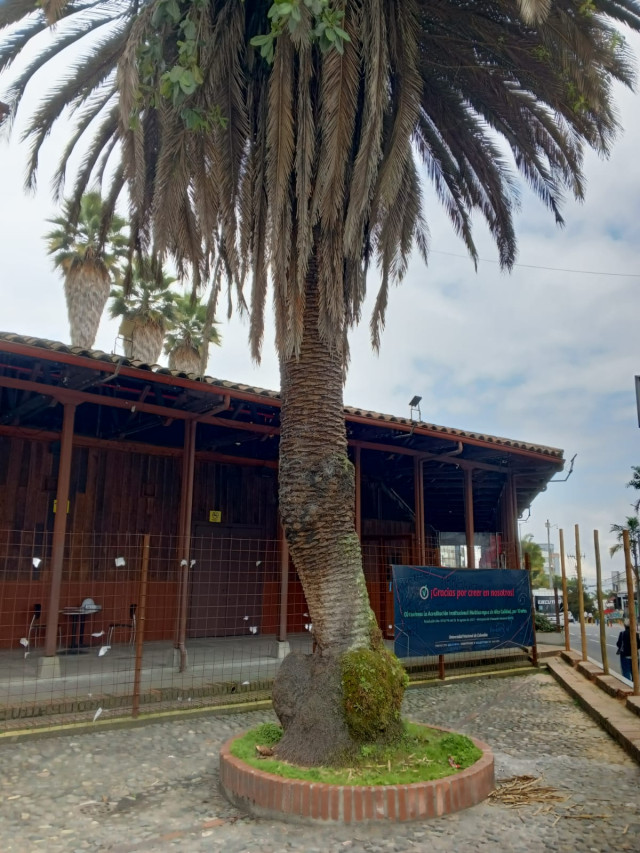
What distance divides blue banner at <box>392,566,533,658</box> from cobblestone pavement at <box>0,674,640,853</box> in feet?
6.22

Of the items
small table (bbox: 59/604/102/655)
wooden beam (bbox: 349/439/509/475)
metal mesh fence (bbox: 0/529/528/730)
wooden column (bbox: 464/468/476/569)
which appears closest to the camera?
metal mesh fence (bbox: 0/529/528/730)

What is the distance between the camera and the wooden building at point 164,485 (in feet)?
29.1

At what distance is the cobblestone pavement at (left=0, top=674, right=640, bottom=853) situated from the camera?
4.06m

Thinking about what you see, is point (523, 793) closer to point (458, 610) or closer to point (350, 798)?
point (350, 798)

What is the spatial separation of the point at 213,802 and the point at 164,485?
24.5 ft

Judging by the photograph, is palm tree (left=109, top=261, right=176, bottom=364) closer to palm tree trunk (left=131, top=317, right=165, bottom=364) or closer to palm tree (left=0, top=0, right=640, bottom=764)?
palm tree trunk (left=131, top=317, right=165, bottom=364)

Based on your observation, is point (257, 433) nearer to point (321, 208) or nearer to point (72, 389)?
point (72, 389)

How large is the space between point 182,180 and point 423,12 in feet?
9.22

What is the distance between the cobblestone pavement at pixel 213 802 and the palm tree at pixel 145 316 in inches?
708

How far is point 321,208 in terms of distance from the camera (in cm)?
565

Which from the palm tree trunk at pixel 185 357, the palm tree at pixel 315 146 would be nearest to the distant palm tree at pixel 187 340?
the palm tree trunk at pixel 185 357

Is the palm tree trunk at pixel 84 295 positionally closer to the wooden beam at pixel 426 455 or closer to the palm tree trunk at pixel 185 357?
the palm tree trunk at pixel 185 357

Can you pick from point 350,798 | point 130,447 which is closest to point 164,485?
point 130,447

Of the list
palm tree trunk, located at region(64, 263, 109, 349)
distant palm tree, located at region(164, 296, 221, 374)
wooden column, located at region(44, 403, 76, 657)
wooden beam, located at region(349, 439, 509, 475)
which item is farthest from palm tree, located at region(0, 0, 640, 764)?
distant palm tree, located at region(164, 296, 221, 374)
